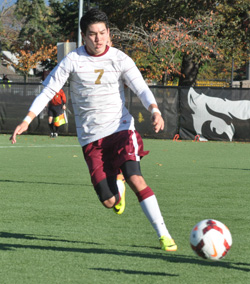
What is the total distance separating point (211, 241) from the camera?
514cm

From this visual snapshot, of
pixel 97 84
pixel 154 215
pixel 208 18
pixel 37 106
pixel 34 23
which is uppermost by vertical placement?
pixel 97 84

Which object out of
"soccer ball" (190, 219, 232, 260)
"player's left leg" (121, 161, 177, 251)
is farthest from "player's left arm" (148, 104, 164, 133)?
"soccer ball" (190, 219, 232, 260)

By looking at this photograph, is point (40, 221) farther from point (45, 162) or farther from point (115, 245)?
point (45, 162)

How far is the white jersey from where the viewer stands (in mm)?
6039

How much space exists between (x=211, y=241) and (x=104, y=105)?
1714 mm

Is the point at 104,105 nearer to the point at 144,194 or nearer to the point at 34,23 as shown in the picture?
the point at 144,194

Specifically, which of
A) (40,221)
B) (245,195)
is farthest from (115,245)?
(245,195)

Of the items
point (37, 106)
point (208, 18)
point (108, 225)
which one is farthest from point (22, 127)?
point (208, 18)

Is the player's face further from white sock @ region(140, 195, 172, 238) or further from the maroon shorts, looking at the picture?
white sock @ region(140, 195, 172, 238)

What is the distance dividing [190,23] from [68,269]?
80.4ft

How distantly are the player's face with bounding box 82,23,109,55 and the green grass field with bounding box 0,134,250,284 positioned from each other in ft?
6.12

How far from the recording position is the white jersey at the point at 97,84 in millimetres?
6039

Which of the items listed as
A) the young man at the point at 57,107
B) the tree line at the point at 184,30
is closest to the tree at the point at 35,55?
the tree line at the point at 184,30

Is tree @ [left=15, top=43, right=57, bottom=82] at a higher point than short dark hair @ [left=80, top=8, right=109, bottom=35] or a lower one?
lower
